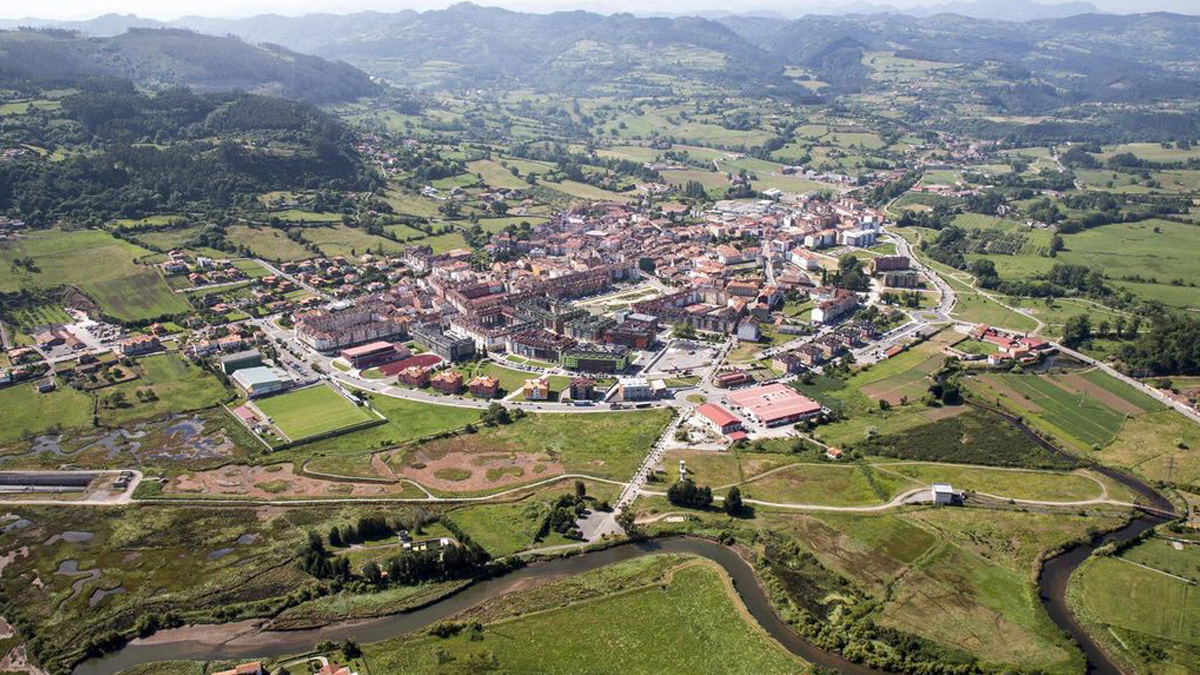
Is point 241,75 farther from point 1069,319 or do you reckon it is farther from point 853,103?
point 1069,319

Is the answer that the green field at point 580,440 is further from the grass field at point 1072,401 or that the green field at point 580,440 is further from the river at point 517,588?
the grass field at point 1072,401

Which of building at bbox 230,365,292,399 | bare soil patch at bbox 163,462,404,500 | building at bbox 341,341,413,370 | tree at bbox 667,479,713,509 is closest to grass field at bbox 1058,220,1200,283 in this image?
tree at bbox 667,479,713,509

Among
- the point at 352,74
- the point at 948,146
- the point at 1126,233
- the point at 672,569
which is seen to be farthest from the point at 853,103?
the point at 672,569

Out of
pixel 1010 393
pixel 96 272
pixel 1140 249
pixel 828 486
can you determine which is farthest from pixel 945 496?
pixel 96 272

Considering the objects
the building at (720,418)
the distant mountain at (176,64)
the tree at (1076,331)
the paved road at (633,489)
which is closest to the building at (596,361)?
the paved road at (633,489)

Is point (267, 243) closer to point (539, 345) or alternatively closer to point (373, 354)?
point (373, 354)

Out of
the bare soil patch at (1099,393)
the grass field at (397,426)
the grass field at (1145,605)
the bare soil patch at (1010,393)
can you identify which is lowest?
the grass field at (397,426)
